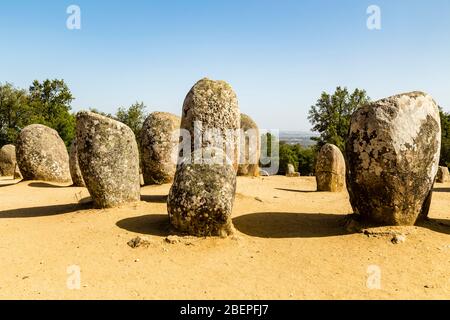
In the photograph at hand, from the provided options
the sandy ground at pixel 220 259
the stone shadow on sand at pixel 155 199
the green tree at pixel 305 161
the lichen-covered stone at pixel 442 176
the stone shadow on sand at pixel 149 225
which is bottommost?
the green tree at pixel 305 161

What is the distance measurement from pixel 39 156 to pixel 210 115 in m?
10.6

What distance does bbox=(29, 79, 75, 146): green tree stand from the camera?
38188mm

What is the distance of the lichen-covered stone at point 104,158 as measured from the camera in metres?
9.52

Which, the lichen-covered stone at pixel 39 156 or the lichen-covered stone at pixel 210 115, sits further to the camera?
the lichen-covered stone at pixel 39 156

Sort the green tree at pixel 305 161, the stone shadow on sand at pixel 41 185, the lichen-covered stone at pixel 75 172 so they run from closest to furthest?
1. the lichen-covered stone at pixel 75 172
2. the stone shadow on sand at pixel 41 185
3. the green tree at pixel 305 161

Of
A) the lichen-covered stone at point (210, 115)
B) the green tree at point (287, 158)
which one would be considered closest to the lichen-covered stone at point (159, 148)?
the lichen-covered stone at point (210, 115)

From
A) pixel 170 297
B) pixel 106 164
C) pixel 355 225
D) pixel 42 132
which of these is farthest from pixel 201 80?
pixel 42 132

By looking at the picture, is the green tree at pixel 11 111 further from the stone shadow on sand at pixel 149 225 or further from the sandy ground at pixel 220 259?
the stone shadow on sand at pixel 149 225

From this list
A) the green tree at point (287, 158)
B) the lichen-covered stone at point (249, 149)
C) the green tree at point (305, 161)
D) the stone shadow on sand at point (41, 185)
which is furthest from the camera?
the green tree at point (305, 161)

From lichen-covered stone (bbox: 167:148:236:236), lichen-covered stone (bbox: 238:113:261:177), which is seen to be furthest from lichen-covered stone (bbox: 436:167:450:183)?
lichen-covered stone (bbox: 167:148:236:236)

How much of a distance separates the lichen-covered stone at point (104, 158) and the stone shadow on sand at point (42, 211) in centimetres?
79

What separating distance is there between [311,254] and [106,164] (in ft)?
17.7

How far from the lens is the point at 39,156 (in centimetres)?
1798
